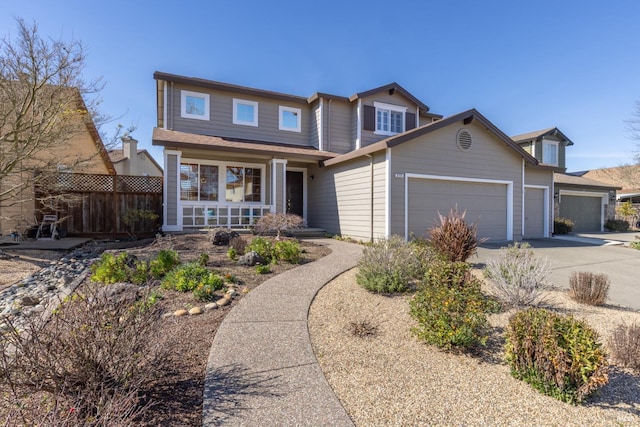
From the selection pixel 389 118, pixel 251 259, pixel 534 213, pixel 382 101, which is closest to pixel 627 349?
pixel 251 259

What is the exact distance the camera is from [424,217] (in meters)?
11.0

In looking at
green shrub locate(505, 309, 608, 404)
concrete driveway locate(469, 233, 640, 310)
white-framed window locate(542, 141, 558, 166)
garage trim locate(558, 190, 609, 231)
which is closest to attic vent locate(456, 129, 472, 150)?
concrete driveway locate(469, 233, 640, 310)

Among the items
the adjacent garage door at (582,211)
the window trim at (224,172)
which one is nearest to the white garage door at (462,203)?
the window trim at (224,172)

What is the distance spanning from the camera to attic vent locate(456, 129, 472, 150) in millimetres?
11488

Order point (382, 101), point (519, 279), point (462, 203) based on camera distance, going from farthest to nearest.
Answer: point (382, 101), point (462, 203), point (519, 279)

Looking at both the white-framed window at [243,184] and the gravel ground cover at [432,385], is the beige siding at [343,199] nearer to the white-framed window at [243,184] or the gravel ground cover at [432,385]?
the white-framed window at [243,184]

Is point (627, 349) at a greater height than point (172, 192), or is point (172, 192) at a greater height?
point (172, 192)

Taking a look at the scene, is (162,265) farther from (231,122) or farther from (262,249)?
(231,122)

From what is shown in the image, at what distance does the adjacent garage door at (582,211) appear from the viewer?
18.0m

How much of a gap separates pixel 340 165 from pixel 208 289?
8684 millimetres

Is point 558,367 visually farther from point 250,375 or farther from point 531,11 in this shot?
point 531,11

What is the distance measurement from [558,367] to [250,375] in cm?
266

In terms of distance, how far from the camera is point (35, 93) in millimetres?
7867

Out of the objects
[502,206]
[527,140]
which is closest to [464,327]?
[502,206]
